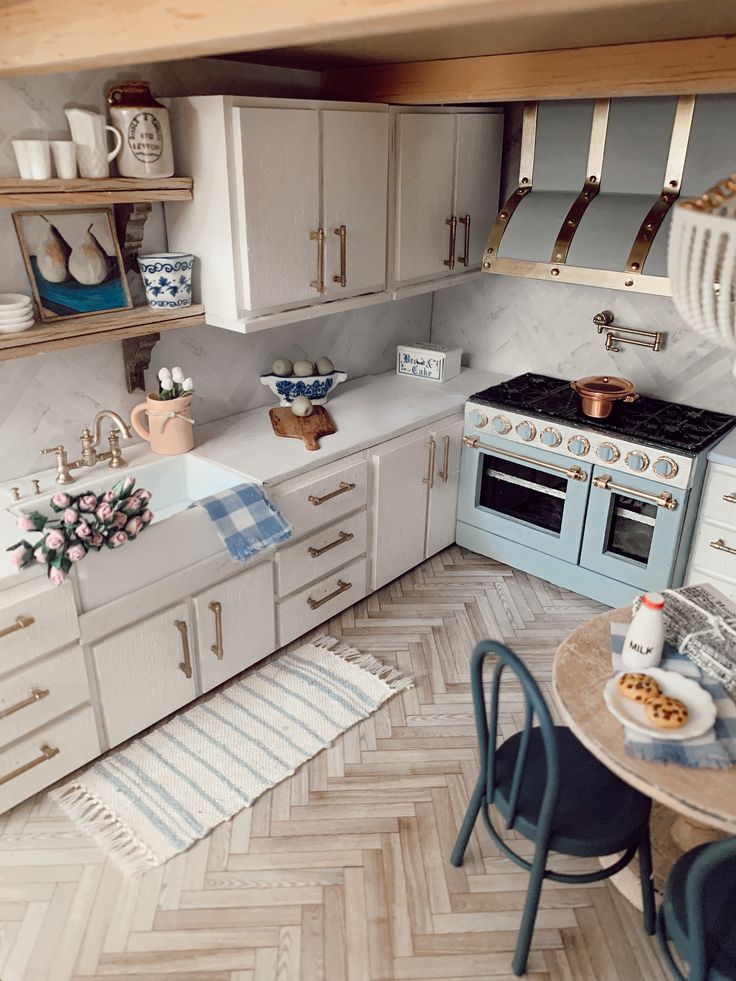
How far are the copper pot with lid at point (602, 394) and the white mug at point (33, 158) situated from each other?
2134 millimetres

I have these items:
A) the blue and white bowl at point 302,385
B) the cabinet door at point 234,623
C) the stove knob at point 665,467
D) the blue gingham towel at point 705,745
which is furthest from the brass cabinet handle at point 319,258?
the blue gingham towel at point 705,745

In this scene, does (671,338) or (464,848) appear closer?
(464,848)

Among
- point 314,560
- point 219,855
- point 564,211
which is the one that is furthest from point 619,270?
point 219,855

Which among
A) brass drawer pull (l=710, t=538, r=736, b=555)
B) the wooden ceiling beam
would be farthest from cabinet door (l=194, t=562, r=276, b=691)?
the wooden ceiling beam

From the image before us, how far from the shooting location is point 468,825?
6.92 feet

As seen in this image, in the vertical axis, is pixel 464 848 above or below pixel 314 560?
below

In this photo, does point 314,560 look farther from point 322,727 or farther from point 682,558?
point 682,558

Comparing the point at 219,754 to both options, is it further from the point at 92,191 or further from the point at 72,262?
the point at 92,191

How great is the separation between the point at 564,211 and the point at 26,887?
3074 millimetres

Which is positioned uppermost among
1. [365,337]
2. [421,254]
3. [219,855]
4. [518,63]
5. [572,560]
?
[518,63]

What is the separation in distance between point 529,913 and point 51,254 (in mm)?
2377

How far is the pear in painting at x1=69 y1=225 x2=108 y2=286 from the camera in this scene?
2.53 metres

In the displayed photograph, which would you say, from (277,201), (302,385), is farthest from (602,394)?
(277,201)

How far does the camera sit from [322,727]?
8.80ft
